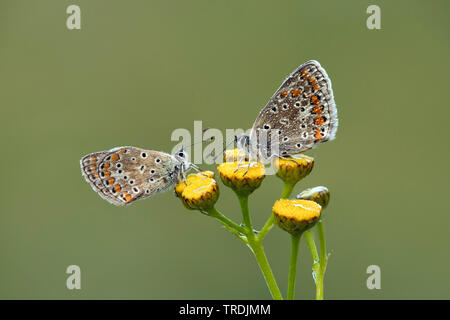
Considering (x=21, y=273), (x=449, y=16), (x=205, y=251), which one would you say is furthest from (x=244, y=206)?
(x=449, y=16)

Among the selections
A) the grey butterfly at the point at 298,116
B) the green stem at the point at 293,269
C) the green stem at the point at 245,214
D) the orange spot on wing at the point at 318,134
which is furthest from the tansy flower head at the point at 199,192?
the orange spot on wing at the point at 318,134

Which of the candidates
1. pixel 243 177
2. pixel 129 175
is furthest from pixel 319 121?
pixel 129 175

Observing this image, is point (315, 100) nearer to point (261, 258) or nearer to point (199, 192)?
point (199, 192)

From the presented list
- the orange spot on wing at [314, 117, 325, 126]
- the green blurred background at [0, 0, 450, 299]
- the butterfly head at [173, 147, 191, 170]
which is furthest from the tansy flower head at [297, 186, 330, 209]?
the green blurred background at [0, 0, 450, 299]

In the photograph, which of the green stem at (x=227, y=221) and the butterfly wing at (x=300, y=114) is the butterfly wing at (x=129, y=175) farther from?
the butterfly wing at (x=300, y=114)

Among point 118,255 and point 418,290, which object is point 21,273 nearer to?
point 118,255

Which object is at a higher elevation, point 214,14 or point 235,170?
point 214,14
